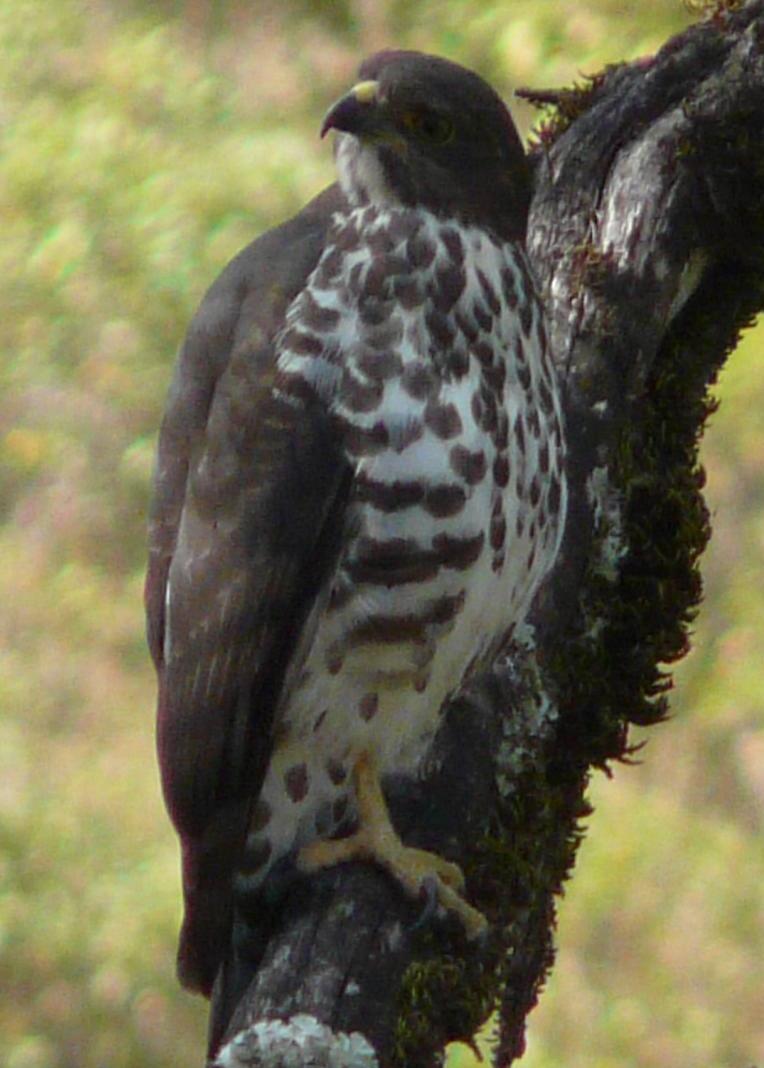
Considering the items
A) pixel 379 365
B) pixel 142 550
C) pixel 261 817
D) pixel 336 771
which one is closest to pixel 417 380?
pixel 379 365

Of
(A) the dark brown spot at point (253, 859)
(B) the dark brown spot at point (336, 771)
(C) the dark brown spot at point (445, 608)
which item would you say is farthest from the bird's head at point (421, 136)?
(A) the dark brown spot at point (253, 859)

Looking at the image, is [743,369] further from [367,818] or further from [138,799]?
[367,818]

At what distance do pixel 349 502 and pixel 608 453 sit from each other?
62 centimetres

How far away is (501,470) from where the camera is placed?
→ 11.3 ft

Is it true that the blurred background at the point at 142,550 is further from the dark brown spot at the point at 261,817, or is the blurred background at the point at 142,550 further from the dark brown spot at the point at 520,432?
the dark brown spot at the point at 520,432

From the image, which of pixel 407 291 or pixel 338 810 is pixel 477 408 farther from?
pixel 338 810

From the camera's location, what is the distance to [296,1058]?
2.86m

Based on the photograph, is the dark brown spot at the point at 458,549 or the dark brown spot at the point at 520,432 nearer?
the dark brown spot at the point at 458,549

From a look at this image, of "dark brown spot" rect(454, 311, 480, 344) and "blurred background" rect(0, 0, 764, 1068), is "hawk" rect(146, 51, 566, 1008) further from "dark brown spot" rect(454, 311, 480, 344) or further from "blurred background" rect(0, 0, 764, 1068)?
"blurred background" rect(0, 0, 764, 1068)

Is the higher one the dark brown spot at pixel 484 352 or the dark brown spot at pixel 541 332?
the dark brown spot at pixel 541 332

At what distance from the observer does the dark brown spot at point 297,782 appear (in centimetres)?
354

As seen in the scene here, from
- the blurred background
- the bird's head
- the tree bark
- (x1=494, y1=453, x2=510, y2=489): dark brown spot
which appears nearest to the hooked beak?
the bird's head

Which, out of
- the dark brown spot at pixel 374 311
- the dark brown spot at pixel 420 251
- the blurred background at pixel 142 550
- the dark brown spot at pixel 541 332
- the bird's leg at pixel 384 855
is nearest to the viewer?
the bird's leg at pixel 384 855

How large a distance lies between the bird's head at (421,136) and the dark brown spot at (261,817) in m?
1.01
